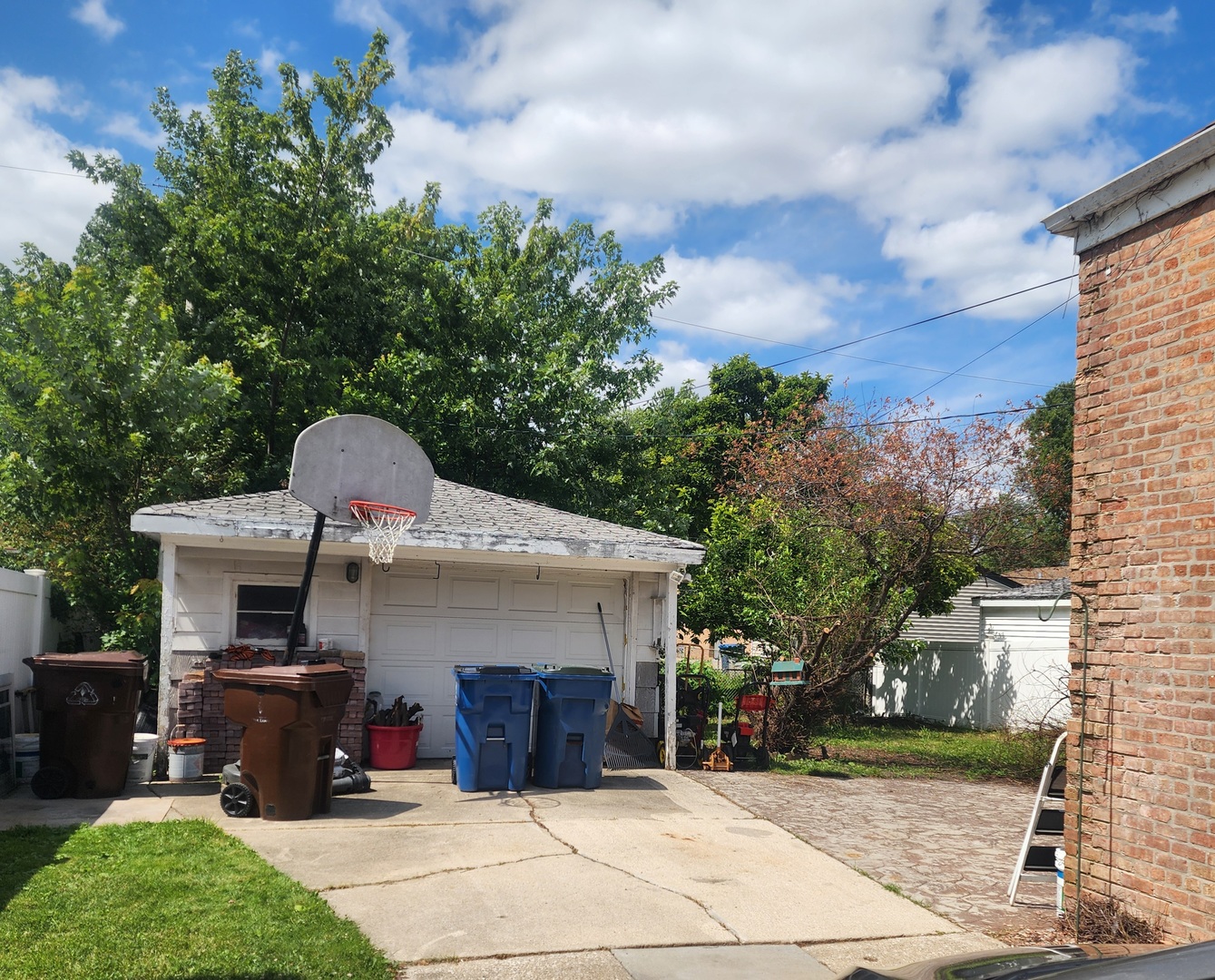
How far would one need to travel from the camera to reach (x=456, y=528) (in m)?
11.2

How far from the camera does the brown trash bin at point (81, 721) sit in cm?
884

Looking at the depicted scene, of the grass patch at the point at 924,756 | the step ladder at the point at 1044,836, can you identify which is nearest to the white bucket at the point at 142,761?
the grass patch at the point at 924,756

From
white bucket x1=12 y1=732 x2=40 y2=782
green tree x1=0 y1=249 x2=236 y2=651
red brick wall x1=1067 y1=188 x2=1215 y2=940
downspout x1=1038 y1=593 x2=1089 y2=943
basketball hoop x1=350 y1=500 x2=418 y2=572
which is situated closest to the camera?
red brick wall x1=1067 y1=188 x2=1215 y2=940

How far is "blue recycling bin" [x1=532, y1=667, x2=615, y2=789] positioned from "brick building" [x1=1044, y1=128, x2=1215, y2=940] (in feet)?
17.5

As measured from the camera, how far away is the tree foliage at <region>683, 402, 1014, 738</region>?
14445 mm

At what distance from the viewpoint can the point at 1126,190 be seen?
18.7 ft

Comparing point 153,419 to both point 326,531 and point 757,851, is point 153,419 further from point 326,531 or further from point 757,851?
point 757,851

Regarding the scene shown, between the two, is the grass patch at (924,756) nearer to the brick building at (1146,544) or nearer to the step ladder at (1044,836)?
the step ladder at (1044,836)

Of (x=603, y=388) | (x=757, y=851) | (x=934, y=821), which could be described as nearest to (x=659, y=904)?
(x=757, y=851)

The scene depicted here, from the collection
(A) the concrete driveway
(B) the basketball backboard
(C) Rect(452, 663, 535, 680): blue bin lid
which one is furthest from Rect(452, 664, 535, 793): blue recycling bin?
(B) the basketball backboard

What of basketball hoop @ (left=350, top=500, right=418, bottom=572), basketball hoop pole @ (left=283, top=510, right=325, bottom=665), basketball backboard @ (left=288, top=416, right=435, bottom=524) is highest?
basketball backboard @ (left=288, top=416, right=435, bottom=524)

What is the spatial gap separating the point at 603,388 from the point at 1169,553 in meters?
18.9

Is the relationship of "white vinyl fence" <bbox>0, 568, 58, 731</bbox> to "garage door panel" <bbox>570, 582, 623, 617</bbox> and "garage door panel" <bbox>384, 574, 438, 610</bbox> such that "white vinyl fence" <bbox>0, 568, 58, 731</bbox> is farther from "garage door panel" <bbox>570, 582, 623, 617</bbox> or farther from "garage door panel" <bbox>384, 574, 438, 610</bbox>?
"garage door panel" <bbox>570, 582, 623, 617</bbox>

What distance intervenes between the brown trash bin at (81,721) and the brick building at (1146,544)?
793 centimetres
